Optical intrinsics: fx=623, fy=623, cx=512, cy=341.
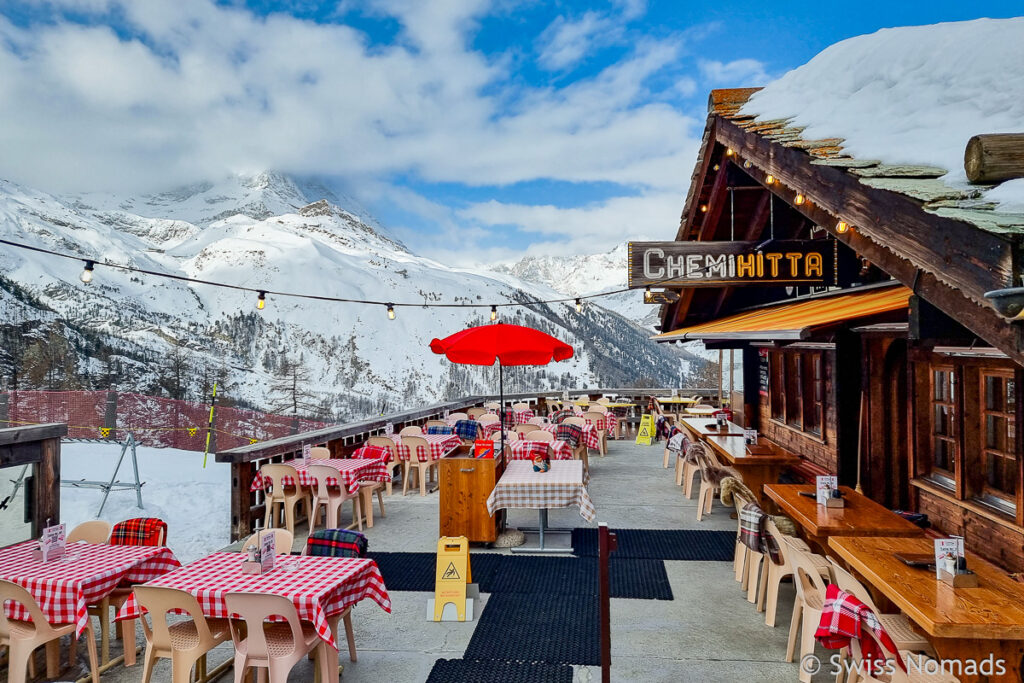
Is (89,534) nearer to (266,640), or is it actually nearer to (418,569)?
(266,640)

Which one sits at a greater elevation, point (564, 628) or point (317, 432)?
point (317, 432)

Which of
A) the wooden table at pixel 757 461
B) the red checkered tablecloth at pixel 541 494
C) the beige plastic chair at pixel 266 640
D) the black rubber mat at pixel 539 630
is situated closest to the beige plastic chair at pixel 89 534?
the beige plastic chair at pixel 266 640

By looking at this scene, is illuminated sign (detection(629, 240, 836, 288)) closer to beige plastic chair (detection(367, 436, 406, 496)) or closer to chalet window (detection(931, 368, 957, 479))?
chalet window (detection(931, 368, 957, 479))

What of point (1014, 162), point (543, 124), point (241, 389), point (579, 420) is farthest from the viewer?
point (543, 124)

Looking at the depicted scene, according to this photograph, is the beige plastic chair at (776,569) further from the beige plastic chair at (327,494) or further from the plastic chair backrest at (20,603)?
the plastic chair backrest at (20,603)

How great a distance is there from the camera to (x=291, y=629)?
3.32 m

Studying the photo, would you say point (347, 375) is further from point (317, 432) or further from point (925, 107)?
point (925, 107)

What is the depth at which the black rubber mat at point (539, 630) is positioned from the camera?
406 centimetres

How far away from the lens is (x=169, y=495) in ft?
41.5

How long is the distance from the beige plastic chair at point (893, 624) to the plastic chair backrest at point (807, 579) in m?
0.22

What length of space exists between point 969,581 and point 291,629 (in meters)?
3.43

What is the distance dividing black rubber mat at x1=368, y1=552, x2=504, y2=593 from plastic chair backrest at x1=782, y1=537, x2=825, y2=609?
2513 millimetres

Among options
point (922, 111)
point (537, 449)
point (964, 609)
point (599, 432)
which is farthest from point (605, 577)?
point (599, 432)

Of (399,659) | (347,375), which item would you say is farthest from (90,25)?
(399,659)
